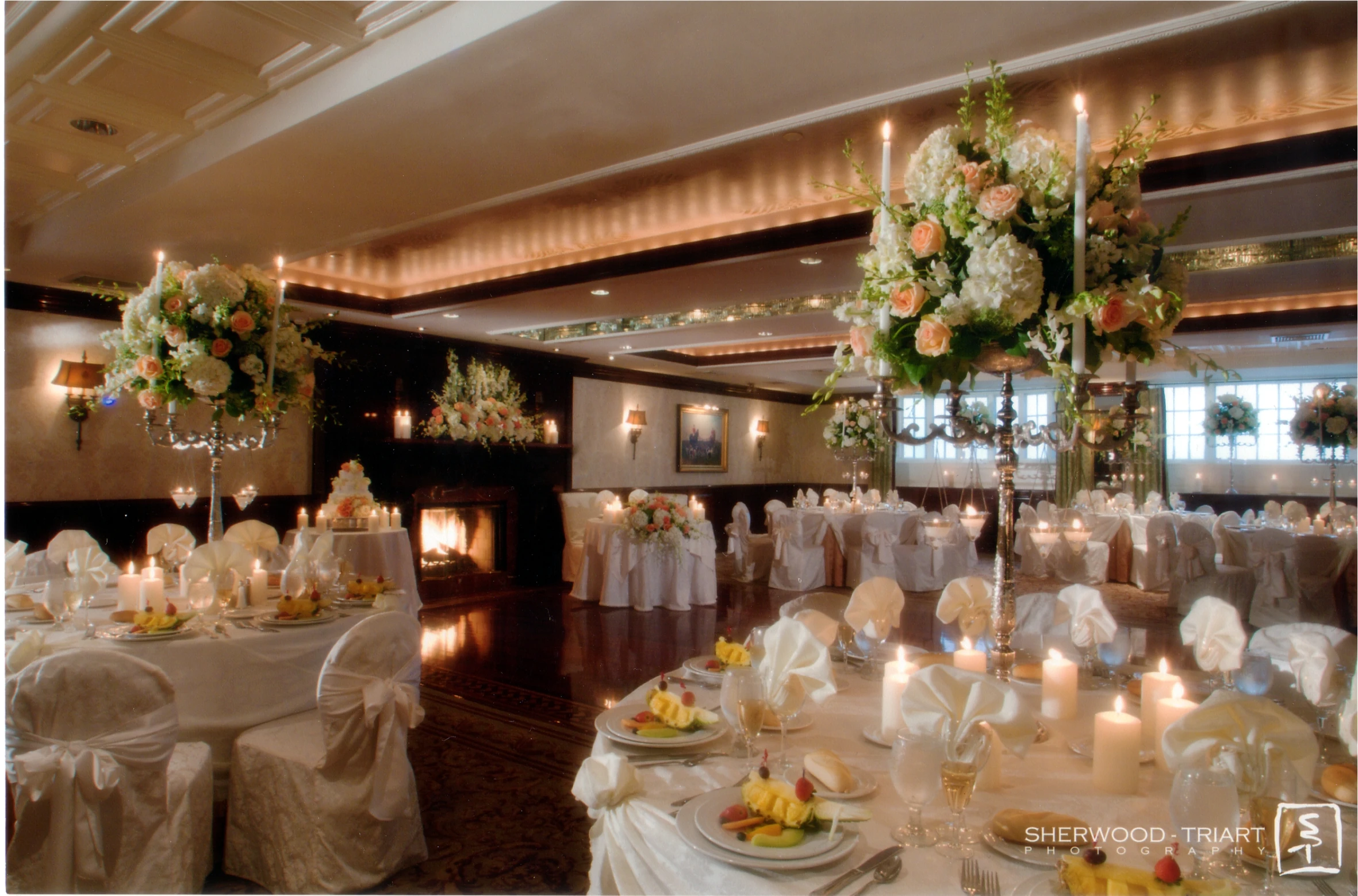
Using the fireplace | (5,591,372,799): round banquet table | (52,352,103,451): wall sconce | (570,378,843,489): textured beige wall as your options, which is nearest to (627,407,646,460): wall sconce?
(570,378,843,489): textured beige wall

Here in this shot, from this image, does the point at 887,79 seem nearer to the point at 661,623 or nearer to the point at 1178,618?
the point at 661,623

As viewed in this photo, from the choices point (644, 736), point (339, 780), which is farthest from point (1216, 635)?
point (339, 780)

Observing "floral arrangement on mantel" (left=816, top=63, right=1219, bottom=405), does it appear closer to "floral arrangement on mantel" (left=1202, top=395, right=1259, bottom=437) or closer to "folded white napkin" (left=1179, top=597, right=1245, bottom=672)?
"folded white napkin" (left=1179, top=597, right=1245, bottom=672)

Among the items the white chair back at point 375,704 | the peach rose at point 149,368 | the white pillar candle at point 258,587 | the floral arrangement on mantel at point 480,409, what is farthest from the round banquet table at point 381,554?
the white chair back at point 375,704

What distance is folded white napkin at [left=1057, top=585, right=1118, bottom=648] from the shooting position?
1.89m

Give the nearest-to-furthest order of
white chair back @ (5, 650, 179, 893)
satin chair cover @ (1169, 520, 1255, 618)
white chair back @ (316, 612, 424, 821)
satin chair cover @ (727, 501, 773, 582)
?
1. white chair back @ (5, 650, 179, 893)
2. white chair back @ (316, 612, 424, 821)
3. satin chair cover @ (1169, 520, 1255, 618)
4. satin chair cover @ (727, 501, 773, 582)

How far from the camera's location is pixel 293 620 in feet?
9.73

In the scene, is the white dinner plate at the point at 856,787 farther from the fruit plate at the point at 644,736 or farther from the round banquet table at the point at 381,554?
the round banquet table at the point at 381,554

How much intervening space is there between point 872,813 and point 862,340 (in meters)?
0.95

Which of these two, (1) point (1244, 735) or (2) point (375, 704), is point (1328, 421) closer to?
(1) point (1244, 735)

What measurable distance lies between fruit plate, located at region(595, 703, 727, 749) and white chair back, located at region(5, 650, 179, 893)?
52.8 inches

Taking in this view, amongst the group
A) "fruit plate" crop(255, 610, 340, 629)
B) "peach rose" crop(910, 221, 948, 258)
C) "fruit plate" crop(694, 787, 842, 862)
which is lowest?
"fruit plate" crop(255, 610, 340, 629)

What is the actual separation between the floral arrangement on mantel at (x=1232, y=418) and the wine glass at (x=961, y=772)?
12.3 meters

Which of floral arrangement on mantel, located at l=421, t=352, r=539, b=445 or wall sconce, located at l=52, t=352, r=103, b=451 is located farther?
floral arrangement on mantel, located at l=421, t=352, r=539, b=445
